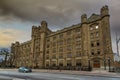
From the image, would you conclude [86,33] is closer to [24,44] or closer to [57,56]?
[57,56]

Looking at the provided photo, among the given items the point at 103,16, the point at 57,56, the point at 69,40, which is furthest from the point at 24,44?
the point at 103,16

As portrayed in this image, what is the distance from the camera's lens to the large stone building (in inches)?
2289

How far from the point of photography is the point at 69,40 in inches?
2872

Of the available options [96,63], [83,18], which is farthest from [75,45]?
[96,63]

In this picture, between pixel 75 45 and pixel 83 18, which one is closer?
pixel 83 18

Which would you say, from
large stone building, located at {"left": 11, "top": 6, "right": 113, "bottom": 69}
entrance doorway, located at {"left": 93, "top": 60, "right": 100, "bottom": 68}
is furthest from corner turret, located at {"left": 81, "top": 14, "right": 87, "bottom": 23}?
entrance doorway, located at {"left": 93, "top": 60, "right": 100, "bottom": 68}

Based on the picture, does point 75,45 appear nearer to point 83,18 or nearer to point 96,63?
point 83,18

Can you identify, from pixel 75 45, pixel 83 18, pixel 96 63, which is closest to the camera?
pixel 96 63

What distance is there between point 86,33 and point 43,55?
99.4 feet

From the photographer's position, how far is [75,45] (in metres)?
69.5

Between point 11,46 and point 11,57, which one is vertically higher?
point 11,46

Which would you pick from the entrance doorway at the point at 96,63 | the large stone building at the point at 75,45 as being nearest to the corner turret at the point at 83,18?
the large stone building at the point at 75,45

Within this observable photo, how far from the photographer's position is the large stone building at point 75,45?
5814cm

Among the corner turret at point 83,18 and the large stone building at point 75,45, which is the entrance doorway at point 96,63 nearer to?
the large stone building at point 75,45
